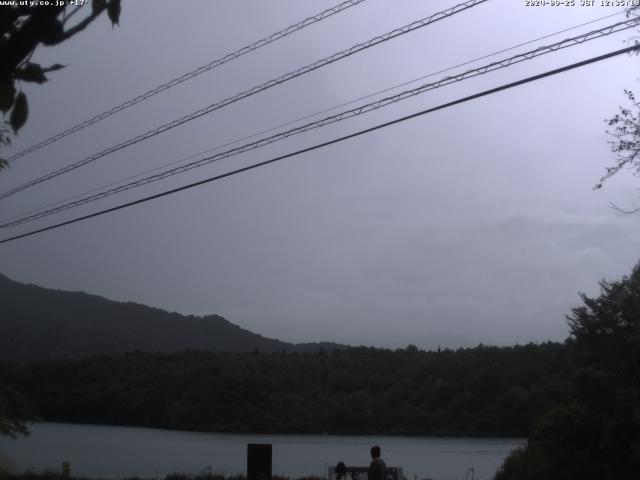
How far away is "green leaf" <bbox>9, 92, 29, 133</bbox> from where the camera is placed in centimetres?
391

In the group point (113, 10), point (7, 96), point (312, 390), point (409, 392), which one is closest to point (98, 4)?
point (113, 10)

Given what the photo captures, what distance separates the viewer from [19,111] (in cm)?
392

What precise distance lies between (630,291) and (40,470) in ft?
76.4

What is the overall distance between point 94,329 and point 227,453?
84682 mm

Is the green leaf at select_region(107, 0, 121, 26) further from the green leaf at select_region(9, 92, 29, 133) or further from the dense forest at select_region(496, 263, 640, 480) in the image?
the dense forest at select_region(496, 263, 640, 480)

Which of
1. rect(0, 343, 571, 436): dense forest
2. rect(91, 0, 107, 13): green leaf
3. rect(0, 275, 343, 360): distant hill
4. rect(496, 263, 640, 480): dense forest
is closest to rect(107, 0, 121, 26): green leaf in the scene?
rect(91, 0, 107, 13): green leaf

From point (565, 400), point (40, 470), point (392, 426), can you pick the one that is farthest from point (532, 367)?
point (40, 470)

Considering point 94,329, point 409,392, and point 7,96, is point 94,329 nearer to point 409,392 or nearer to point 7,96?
point 409,392

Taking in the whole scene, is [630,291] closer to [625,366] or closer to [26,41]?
[625,366]

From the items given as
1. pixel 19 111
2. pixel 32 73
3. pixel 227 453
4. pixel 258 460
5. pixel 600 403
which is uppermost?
pixel 32 73

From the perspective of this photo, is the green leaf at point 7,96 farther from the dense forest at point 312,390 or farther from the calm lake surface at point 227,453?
the dense forest at point 312,390

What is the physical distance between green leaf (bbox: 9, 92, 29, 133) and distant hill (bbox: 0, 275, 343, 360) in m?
95.6

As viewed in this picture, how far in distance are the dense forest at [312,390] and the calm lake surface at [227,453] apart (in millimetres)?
1878

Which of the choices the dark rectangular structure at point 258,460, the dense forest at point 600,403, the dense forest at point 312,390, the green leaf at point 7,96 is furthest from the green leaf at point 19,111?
the dense forest at point 312,390
